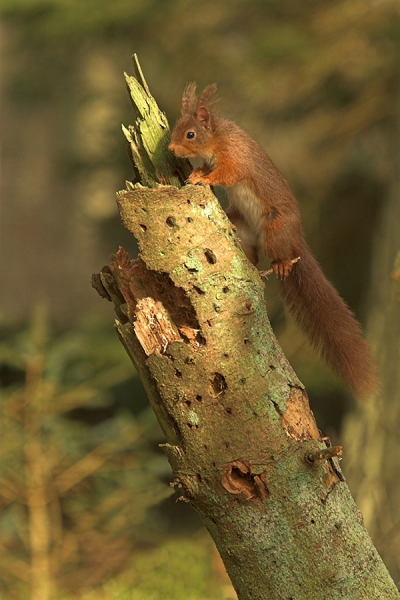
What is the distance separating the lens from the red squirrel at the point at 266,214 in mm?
2408

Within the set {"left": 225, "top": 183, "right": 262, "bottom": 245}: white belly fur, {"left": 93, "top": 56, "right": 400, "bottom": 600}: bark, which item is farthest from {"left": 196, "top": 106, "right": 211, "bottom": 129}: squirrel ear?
{"left": 93, "top": 56, "right": 400, "bottom": 600}: bark

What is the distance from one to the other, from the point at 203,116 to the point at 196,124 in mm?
61

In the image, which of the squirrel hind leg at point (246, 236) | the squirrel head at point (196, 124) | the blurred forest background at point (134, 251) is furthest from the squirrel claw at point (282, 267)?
the blurred forest background at point (134, 251)

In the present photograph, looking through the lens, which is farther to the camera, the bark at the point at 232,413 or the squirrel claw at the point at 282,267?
the squirrel claw at the point at 282,267

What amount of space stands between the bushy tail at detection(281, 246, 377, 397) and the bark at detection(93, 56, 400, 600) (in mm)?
368

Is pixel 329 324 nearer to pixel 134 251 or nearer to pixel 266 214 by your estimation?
pixel 266 214

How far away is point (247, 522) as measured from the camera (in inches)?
72.2

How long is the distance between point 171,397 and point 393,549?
106 inches

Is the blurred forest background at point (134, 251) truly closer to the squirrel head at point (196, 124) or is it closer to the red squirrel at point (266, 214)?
the red squirrel at point (266, 214)

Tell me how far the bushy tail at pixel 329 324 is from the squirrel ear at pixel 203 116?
0.59 m

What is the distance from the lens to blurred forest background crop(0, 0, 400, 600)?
4.48 m

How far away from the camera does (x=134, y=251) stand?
5309 millimetres

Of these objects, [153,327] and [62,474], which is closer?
[153,327]

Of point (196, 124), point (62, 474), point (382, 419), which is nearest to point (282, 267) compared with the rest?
point (196, 124)
